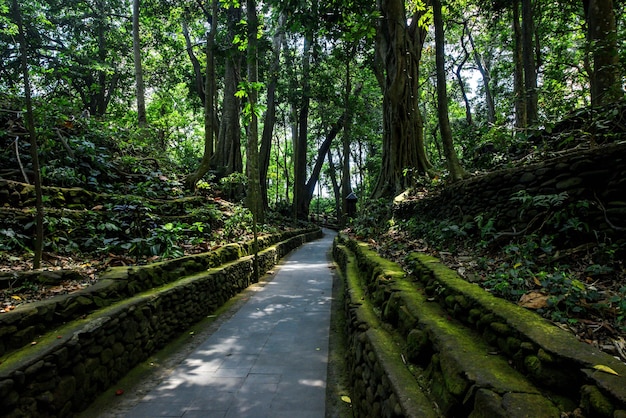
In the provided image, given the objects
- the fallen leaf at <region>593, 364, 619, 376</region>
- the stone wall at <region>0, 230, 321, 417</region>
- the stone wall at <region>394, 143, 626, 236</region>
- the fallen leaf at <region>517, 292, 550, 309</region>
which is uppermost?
the stone wall at <region>394, 143, 626, 236</region>

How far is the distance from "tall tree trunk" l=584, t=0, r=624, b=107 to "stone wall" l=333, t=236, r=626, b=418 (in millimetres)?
4810

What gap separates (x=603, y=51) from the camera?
6.21 meters

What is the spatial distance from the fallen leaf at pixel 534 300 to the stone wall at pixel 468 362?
13 cm

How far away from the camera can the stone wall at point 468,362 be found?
5.04 ft

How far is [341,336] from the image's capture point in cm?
502

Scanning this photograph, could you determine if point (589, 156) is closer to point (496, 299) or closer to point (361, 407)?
point (496, 299)

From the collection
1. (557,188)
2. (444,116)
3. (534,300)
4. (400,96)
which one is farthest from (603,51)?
(534,300)

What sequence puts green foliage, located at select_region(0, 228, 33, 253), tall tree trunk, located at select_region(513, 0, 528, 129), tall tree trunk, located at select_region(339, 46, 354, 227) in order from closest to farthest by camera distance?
green foliage, located at select_region(0, 228, 33, 253), tall tree trunk, located at select_region(513, 0, 528, 129), tall tree trunk, located at select_region(339, 46, 354, 227)

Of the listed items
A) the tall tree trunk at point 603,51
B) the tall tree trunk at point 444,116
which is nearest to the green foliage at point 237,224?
the tall tree trunk at point 444,116

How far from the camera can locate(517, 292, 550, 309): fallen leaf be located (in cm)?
238

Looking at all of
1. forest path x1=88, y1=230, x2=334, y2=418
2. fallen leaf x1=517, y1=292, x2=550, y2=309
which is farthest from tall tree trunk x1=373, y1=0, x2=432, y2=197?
fallen leaf x1=517, y1=292, x2=550, y2=309

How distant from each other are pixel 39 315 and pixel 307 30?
15.8 feet

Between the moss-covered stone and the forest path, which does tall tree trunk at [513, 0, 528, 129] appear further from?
the moss-covered stone

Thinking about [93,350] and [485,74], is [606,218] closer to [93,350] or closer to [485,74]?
[93,350]
